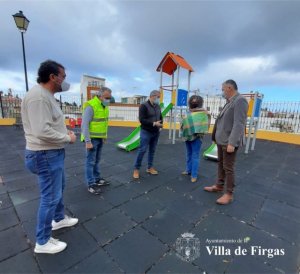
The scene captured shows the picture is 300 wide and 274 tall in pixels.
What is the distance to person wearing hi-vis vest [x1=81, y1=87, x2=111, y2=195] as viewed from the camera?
2627 mm

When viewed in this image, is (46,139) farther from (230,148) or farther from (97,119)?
(230,148)

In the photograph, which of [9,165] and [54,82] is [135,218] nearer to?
[54,82]

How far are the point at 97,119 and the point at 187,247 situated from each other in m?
2.03

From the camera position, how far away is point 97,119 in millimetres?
2725

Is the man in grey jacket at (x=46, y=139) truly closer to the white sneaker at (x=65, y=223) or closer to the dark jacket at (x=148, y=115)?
the white sneaker at (x=65, y=223)

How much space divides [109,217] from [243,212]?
184 centimetres

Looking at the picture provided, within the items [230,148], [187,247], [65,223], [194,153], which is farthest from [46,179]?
[194,153]

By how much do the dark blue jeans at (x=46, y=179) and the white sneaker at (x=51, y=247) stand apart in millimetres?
37

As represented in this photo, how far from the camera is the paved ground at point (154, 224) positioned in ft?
5.45

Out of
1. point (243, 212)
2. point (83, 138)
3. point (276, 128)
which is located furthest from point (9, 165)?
point (276, 128)

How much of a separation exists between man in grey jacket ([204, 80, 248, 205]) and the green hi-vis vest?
1.78 m

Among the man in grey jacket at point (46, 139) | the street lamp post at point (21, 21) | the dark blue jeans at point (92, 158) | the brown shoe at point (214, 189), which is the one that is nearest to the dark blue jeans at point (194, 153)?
the brown shoe at point (214, 189)

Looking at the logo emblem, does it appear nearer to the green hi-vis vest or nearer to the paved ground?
the paved ground

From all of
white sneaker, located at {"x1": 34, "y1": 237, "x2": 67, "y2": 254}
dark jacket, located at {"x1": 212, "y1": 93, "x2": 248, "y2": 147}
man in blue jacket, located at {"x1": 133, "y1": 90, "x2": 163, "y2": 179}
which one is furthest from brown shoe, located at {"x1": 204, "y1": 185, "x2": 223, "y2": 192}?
white sneaker, located at {"x1": 34, "y1": 237, "x2": 67, "y2": 254}
